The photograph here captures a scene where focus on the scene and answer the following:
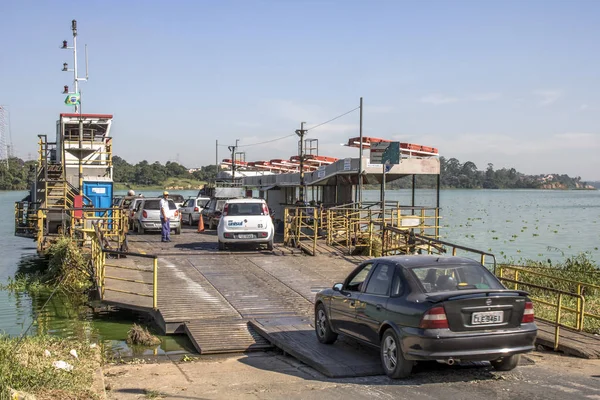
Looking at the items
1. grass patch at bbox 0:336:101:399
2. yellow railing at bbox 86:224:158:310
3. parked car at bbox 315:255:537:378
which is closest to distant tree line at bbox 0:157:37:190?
yellow railing at bbox 86:224:158:310

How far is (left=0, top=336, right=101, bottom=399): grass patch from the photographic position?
7121 mm

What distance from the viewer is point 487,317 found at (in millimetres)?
8242

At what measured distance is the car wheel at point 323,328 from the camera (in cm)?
1059

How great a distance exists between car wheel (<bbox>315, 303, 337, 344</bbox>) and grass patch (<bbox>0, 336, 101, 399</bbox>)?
3348mm

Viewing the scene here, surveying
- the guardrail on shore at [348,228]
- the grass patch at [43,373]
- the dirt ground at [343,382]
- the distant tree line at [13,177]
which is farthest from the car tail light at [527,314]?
the distant tree line at [13,177]

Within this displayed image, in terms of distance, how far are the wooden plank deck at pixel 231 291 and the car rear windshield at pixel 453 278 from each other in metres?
2.28

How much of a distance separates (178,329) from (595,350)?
22.4 feet

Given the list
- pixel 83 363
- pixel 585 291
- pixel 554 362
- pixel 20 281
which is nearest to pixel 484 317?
pixel 554 362

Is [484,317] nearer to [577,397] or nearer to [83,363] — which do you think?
[577,397]

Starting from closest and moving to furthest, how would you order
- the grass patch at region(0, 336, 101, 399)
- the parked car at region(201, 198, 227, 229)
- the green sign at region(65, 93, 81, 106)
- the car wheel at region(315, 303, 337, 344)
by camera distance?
the grass patch at region(0, 336, 101, 399) → the car wheel at region(315, 303, 337, 344) → the parked car at region(201, 198, 227, 229) → the green sign at region(65, 93, 81, 106)

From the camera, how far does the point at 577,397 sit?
7766 millimetres

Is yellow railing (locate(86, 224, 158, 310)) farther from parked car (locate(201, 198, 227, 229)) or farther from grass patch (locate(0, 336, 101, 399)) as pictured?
parked car (locate(201, 198, 227, 229))

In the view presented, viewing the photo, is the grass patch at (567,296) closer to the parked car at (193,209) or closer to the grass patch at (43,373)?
the grass patch at (43,373)

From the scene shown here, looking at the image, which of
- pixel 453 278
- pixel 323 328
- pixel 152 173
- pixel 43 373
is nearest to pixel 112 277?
pixel 323 328
